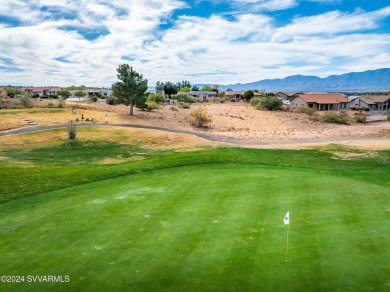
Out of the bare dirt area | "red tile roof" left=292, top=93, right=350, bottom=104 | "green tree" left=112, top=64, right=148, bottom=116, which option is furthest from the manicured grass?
"red tile roof" left=292, top=93, right=350, bottom=104

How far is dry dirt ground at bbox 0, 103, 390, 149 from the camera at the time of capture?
49.3 metres

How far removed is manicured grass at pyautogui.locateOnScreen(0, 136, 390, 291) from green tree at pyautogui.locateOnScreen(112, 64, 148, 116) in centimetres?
3981

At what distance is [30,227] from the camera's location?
13.6 m

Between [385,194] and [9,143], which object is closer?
[385,194]

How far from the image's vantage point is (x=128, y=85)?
60.9 m

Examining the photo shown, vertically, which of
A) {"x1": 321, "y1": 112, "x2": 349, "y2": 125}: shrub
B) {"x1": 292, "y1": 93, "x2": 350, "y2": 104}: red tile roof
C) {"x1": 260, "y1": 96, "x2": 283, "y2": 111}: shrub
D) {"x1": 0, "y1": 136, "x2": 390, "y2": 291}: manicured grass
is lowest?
{"x1": 0, "y1": 136, "x2": 390, "y2": 291}: manicured grass

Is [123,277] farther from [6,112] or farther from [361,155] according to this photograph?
[6,112]

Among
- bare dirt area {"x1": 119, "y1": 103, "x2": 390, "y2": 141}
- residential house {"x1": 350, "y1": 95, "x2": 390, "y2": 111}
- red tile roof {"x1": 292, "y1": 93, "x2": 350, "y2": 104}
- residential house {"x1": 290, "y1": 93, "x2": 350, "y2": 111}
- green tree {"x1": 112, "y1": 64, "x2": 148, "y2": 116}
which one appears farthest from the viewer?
residential house {"x1": 350, "y1": 95, "x2": 390, "y2": 111}

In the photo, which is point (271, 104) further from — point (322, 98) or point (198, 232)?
point (198, 232)

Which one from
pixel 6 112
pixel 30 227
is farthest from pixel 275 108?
pixel 30 227

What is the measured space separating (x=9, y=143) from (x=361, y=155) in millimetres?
36503

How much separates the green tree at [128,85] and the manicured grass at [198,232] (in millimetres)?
39805

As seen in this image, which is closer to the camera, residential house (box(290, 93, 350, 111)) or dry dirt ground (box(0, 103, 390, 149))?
dry dirt ground (box(0, 103, 390, 149))

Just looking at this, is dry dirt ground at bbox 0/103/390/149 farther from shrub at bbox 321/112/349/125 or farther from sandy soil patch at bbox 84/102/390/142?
shrub at bbox 321/112/349/125
